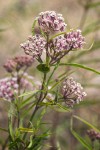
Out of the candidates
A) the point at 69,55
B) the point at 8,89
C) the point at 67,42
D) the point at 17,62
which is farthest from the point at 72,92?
the point at 69,55

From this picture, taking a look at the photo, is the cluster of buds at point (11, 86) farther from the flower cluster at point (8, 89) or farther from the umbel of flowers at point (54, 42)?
the umbel of flowers at point (54, 42)

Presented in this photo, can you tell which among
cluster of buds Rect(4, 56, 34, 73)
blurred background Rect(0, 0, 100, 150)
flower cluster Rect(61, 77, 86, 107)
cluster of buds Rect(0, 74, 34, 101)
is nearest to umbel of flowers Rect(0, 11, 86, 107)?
flower cluster Rect(61, 77, 86, 107)

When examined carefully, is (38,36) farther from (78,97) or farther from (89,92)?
(89,92)

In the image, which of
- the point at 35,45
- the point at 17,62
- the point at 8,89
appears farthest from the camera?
the point at 17,62

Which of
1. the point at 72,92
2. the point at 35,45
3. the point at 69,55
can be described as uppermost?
the point at 69,55

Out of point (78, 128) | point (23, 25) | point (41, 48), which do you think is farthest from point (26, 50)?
point (23, 25)

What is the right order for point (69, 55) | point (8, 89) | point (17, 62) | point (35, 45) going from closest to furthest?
point (35, 45) < point (8, 89) < point (17, 62) < point (69, 55)

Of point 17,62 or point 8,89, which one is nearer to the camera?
point 8,89

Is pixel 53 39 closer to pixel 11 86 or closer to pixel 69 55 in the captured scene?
pixel 11 86
